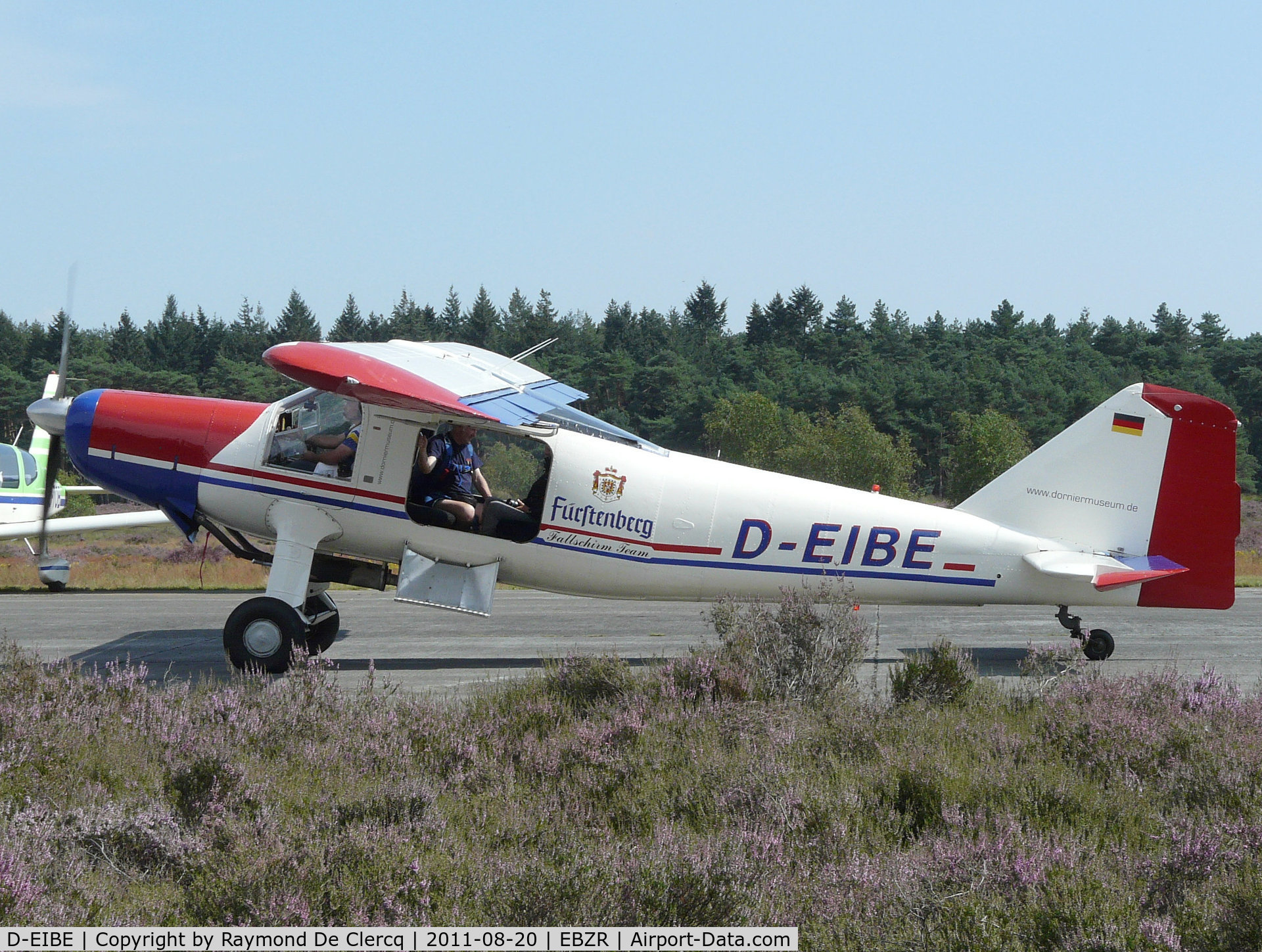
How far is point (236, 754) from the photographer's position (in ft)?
19.8

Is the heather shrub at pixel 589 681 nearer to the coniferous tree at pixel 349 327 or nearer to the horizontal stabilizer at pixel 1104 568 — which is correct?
the horizontal stabilizer at pixel 1104 568

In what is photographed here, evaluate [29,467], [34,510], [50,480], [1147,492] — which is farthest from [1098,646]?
[29,467]

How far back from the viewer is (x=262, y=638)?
9820 millimetres

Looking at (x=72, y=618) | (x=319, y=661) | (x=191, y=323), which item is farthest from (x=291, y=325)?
(x=319, y=661)

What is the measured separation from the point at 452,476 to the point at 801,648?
4.18 metres

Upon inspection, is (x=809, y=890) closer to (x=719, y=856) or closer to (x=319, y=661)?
(x=719, y=856)

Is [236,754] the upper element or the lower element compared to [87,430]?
lower

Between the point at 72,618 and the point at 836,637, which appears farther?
the point at 72,618

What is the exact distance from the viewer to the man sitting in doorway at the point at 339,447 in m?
10.4

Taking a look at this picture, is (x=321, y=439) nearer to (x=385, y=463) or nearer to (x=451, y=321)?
(x=385, y=463)

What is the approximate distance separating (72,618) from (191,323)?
93.3m

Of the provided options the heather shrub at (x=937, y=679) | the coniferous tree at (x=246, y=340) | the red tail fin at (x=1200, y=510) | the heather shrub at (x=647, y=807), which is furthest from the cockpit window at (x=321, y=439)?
the coniferous tree at (x=246, y=340)

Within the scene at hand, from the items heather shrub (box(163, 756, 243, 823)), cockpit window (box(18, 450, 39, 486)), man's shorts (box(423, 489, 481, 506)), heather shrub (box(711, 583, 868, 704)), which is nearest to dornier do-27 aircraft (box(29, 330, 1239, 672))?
man's shorts (box(423, 489, 481, 506))

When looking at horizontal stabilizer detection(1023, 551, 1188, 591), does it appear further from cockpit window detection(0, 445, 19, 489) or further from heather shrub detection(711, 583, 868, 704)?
cockpit window detection(0, 445, 19, 489)
